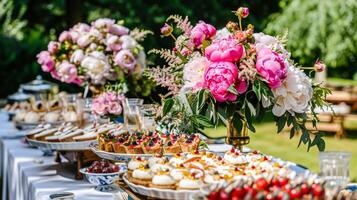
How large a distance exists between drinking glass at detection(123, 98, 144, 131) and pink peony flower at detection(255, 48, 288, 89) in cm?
94

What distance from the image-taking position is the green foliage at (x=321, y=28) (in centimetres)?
1186

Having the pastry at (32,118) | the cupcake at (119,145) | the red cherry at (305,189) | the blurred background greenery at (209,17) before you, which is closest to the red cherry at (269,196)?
the red cherry at (305,189)

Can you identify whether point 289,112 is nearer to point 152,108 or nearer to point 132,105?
point 152,108

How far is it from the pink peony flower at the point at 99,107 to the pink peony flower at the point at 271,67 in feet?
4.88

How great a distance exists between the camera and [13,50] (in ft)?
30.9

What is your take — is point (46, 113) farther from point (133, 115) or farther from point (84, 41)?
point (133, 115)

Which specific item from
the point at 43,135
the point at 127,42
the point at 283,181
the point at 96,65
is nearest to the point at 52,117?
the point at 96,65

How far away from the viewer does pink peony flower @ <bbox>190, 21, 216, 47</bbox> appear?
9.16 feet

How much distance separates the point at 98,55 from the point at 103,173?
1547 millimetres

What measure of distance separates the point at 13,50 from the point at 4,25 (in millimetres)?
3307

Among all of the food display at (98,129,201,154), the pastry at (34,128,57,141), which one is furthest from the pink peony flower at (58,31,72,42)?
the food display at (98,129,201,154)

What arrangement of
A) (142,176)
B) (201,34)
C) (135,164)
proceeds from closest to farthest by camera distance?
(142,176)
(135,164)
(201,34)

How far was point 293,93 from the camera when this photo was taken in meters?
2.65

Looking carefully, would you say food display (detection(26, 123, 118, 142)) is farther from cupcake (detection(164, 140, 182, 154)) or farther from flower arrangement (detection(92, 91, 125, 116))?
cupcake (detection(164, 140, 182, 154))
